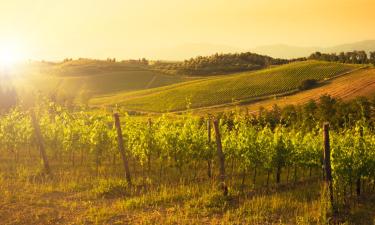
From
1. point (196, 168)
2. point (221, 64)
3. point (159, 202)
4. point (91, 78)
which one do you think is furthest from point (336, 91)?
point (91, 78)

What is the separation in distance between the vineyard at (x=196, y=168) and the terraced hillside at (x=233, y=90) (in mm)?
51314

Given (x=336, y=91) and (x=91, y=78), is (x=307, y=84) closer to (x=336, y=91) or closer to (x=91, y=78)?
(x=336, y=91)

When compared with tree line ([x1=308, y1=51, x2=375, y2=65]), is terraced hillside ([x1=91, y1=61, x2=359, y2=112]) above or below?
below

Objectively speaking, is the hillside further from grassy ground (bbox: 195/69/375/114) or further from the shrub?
grassy ground (bbox: 195/69/375/114)

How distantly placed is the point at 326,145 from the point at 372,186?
16.3 feet

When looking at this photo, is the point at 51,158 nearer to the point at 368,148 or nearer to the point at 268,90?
the point at 368,148

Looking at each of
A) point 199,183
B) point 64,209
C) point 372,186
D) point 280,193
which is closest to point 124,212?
point 64,209

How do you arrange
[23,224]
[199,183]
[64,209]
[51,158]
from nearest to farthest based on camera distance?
[23,224] < [64,209] < [199,183] < [51,158]

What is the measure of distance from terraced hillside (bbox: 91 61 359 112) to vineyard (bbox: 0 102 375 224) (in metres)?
51.3

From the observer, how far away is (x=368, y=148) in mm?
13398

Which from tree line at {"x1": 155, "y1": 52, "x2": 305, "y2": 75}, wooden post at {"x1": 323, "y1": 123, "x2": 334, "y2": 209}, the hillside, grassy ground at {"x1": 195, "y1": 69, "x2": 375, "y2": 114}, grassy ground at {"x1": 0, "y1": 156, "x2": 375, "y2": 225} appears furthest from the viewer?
tree line at {"x1": 155, "y1": 52, "x2": 305, "y2": 75}

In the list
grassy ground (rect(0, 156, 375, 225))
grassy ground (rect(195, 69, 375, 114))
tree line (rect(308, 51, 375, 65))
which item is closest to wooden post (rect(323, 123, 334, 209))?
grassy ground (rect(0, 156, 375, 225))

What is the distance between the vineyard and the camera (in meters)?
12.4

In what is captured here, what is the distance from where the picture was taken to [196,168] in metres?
18.6
